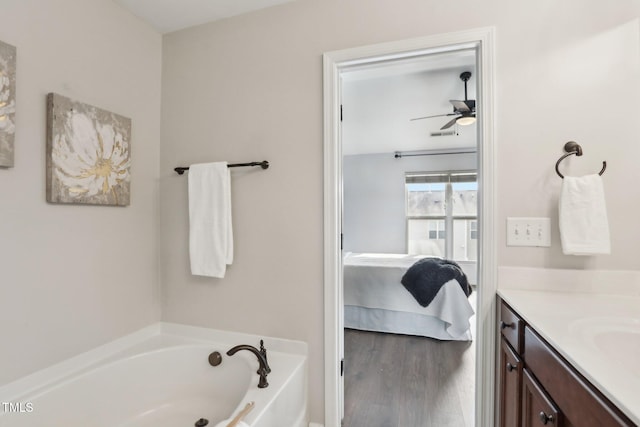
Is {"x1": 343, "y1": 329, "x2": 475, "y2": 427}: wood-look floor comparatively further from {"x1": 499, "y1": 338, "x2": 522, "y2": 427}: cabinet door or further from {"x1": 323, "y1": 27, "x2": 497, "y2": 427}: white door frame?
{"x1": 499, "y1": 338, "x2": 522, "y2": 427}: cabinet door

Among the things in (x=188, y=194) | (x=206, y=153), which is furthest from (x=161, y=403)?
(x=206, y=153)

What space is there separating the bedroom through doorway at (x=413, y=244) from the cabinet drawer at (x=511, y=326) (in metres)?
0.39

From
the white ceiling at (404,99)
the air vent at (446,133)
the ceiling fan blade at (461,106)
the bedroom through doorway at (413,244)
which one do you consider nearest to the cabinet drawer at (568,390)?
the bedroom through doorway at (413,244)

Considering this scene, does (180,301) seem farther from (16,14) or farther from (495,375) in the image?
(495,375)

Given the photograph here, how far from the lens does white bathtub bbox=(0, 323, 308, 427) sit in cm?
125

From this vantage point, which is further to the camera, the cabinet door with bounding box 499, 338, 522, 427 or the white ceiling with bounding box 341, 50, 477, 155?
the white ceiling with bounding box 341, 50, 477, 155

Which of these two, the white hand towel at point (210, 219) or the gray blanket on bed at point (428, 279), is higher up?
the white hand towel at point (210, 219)

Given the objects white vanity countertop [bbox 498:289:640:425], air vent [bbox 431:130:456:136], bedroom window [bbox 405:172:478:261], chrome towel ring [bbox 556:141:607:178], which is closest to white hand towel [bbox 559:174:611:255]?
chrome towel ring [bbox 556:141:607:178]

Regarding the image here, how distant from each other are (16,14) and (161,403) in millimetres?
1961

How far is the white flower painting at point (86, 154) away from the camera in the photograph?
1.35 metres

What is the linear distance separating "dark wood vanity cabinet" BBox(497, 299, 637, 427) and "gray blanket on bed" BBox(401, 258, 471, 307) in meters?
1.54

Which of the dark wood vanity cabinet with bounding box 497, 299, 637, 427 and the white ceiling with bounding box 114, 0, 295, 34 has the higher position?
the white ceiling with bounding box 114, 0, 295, 34

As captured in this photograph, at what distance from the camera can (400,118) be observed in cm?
380

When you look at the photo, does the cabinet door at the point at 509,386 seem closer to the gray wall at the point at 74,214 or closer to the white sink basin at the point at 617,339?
the white sink basin at the point at 617,339
